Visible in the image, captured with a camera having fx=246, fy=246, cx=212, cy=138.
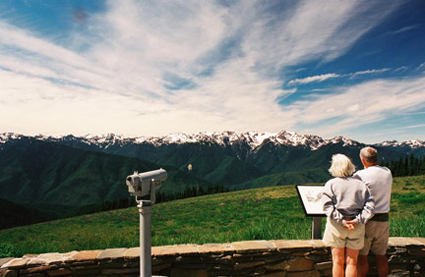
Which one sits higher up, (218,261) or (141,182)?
(141,182)

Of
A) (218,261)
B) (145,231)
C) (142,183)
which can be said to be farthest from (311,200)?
(142,183)

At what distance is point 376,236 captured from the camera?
4617 millimetres

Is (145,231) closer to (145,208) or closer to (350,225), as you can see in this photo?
(145,208)

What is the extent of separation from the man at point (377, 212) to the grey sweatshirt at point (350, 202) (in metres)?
0.30

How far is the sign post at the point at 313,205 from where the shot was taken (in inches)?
211

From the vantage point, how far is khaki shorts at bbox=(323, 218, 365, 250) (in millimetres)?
4312

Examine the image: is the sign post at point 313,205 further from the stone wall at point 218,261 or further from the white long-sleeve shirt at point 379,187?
the white long-sleeve shirt at point 379,187

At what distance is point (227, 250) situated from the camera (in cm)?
476

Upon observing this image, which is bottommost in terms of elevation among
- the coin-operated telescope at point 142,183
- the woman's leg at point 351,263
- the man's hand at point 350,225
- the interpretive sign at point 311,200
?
the woman's leg at point 351,263

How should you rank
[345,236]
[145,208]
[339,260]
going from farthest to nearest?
[339,260] → [345,236] → [145,208]

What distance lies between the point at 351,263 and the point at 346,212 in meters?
0.95

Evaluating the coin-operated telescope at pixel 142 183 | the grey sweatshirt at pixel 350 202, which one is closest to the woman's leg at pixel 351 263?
the grey sweatshirt at pixel 350 202

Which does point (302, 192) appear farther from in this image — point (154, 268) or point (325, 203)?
point (154, 268)

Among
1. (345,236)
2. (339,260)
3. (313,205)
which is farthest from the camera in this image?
(313,205)
